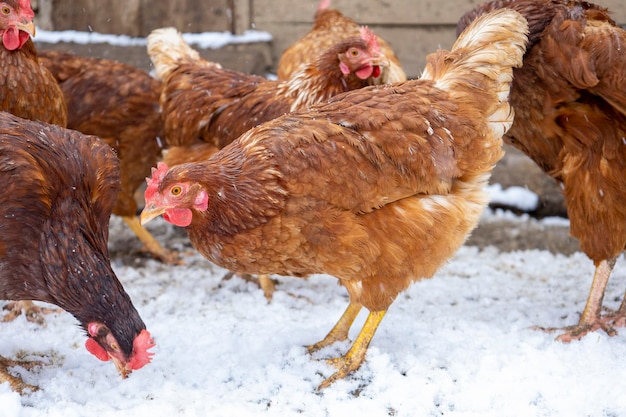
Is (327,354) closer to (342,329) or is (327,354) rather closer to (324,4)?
(342,329)

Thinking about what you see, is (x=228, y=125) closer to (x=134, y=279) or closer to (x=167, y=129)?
(x=167, y=129)

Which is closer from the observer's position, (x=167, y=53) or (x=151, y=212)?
(x=151, y=212)

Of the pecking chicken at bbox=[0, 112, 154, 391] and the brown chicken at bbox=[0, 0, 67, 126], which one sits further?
the brown chicken at bbox=[0, 0, 67, 126]

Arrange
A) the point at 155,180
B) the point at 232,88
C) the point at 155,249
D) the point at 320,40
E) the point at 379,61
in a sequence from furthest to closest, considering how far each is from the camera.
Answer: the point at 320,40
the point at 155,249
the point at 232,88
the point at 379,61
the point at 155,180

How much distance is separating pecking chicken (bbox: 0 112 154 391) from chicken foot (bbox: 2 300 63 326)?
0.80m

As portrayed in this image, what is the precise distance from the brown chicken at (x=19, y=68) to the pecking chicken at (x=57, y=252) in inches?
26.5

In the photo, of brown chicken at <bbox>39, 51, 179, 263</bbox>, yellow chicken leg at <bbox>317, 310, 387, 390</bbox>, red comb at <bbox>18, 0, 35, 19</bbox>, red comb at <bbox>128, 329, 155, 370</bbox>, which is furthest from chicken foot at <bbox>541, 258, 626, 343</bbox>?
red comb at <bbox>18, 0, 35, 19</bbox>

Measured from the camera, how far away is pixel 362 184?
2.41 m

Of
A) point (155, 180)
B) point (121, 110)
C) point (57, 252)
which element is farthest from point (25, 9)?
point (57, 252)

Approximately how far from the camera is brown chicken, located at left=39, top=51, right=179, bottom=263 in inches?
151

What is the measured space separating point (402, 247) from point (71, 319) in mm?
1588

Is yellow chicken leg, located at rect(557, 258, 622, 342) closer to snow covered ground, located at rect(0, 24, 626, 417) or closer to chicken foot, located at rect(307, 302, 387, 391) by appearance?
snow covered ground, located at rect(0, 24, 626, 417)

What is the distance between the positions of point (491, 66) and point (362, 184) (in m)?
0.72

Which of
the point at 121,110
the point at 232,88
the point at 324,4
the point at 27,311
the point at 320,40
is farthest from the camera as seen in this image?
the point at 324,4
